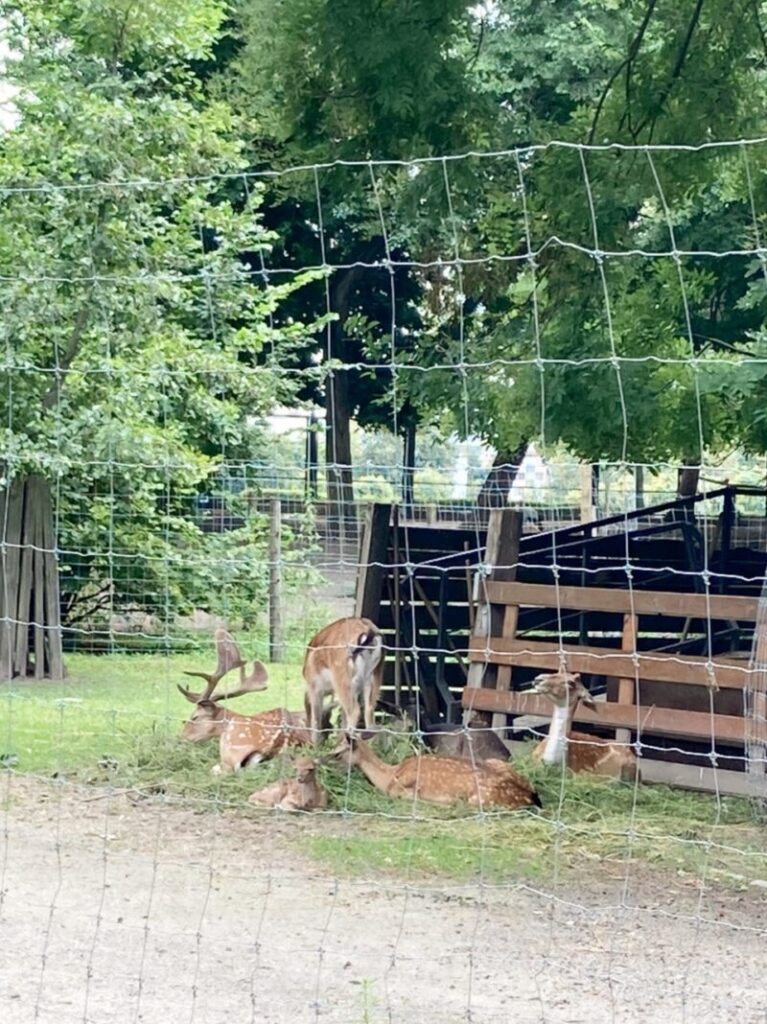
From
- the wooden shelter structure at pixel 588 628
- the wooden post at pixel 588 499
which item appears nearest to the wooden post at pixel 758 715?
the wooden shelter structure at pixel 588 628

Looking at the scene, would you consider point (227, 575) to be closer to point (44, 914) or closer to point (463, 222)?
point (463, 222)

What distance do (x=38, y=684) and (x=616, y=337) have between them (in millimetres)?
5418

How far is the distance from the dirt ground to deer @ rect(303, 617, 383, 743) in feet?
5.29

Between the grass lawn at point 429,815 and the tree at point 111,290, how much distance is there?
1.73 meters

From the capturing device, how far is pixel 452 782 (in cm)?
744

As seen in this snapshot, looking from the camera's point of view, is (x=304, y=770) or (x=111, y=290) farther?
(x=111, y=290)

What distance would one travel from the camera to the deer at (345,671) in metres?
8.57

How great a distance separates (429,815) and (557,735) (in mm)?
1131

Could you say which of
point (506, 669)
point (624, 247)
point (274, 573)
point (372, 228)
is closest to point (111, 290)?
point (274, 573)

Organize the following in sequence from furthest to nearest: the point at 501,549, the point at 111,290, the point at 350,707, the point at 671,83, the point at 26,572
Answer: the point at 26,572
the point at 111,290
the point at 501,549
the point at 350,707
the point at 671,83

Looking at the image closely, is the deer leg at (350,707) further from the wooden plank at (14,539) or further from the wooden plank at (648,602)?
the wooden plank at (14,539)

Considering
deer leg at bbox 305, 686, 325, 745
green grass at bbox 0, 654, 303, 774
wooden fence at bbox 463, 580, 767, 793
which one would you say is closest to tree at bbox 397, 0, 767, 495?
wooden fence at bbox 463, 580, 767, 793

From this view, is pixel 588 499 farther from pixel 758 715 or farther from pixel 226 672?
pixel 758 715

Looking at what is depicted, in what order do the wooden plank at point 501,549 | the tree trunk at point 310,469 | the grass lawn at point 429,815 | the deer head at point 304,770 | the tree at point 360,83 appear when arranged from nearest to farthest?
the grass lawn at point 429,815 → the tree at point 360,83 → the deer head at point 304,770 → the tree trunk at point 310,469 → the wooden plank at point 501,549
